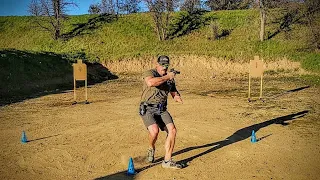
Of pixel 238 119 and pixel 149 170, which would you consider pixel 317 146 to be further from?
pixel 149 170

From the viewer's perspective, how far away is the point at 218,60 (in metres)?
32.2

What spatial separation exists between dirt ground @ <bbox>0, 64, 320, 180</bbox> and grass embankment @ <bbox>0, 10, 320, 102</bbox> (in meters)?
10.7

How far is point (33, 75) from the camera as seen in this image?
24.2 meters

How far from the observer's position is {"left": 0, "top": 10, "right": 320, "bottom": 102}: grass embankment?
26781mm

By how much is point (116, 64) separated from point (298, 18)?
2116cm

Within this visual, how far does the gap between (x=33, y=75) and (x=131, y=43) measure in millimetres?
17193

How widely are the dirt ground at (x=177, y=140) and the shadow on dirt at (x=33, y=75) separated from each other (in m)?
4.55

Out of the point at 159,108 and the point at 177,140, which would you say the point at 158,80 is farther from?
the point at 177,140

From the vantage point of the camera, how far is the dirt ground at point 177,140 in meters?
6.98

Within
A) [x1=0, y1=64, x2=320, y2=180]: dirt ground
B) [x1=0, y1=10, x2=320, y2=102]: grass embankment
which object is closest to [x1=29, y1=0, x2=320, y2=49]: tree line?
[x1=0, y1=10, x2=320, y2=102]: grass embankment

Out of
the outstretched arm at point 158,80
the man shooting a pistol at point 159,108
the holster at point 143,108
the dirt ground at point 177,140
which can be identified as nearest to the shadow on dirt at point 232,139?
the dirt ground at point 177,140

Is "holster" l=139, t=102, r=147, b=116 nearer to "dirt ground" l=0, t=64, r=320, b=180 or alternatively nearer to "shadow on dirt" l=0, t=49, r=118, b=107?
"dirt ground" l=0, t=64, r=320, b=180

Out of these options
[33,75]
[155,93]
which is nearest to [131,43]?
[33,75]

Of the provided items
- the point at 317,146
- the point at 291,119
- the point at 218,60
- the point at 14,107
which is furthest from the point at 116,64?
the point at 317,146
